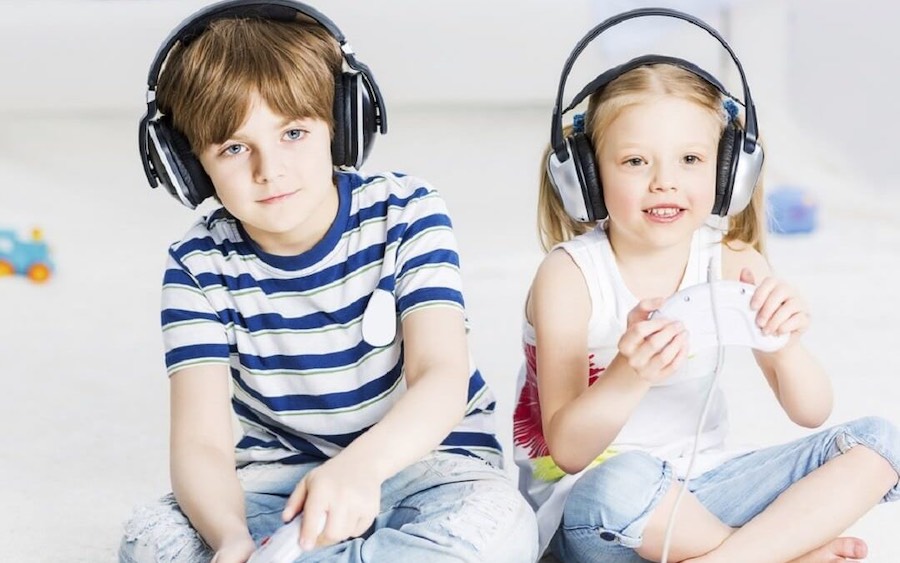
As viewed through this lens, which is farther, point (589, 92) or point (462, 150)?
point (462, 150)

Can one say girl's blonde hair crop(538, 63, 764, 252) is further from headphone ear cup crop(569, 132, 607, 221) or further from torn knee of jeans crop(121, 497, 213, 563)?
torn knee of jeans crop(121, 497, 213, 563)

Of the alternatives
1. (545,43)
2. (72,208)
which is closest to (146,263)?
(72,208)

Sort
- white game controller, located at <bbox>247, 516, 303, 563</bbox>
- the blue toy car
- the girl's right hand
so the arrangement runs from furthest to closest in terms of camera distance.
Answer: the blue toy car < the girl's right hand < white game controller, located at <bbox>247, 516, 303, 563</bbox>

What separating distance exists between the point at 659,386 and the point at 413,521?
34cm

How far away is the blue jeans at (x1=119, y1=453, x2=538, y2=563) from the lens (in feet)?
3.95

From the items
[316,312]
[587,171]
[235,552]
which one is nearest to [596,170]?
[587,171]

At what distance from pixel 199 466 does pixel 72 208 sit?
2.08 m

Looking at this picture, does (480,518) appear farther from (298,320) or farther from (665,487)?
(298,320)

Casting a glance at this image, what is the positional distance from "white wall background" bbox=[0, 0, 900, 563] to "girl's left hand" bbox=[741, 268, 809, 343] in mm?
820

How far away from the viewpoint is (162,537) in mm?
1277

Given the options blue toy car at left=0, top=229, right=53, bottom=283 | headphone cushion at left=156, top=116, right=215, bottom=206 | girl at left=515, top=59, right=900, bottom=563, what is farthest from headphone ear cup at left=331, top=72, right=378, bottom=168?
blue toy car at left=0, top=229, right=53, bottom=283

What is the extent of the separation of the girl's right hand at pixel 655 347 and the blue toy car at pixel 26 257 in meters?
1.99

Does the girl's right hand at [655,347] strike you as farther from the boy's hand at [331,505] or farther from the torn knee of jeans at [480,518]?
the boy's hand at [331,505]

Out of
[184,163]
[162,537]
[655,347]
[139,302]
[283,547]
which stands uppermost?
[184,163]
